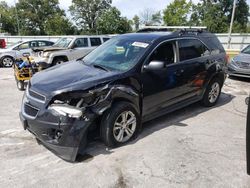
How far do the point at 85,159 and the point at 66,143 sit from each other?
45 centimetres

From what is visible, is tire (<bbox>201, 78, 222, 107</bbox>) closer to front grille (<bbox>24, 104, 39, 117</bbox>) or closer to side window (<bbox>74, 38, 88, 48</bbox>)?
front grille (<bbox>24, 104, 39, 117</bbox>)

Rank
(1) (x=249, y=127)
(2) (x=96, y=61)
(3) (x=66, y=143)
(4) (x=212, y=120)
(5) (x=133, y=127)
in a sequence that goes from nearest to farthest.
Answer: (1) (x=249, y=127) → (3) (x=66, y=143) → (5) (x=133, y=127) → (2) (x=96, y=61) → (4) (x=212, y=120)

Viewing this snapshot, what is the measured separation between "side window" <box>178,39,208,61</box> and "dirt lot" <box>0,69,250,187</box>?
1296 millimetres

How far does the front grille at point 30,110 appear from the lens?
11.1ft

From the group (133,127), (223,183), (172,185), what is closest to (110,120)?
(133,127)

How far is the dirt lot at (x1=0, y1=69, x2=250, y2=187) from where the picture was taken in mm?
3027

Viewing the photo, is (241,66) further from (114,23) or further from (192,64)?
(114,23)

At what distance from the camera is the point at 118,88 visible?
3.61 meters

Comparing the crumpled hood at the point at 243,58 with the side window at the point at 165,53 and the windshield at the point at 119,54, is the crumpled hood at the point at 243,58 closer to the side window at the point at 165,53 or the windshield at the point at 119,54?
the side window at the point at 165,53

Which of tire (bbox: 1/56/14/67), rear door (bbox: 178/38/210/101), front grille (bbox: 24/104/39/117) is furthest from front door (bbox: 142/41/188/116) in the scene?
tire (bbox: 1/56/14/67)

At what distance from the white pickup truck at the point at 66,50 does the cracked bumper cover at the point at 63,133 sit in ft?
21.9

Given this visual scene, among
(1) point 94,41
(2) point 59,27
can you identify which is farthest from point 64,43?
(2) point 59,27

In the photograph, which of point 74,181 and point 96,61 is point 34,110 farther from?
point 96,61

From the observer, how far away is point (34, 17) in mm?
55250
